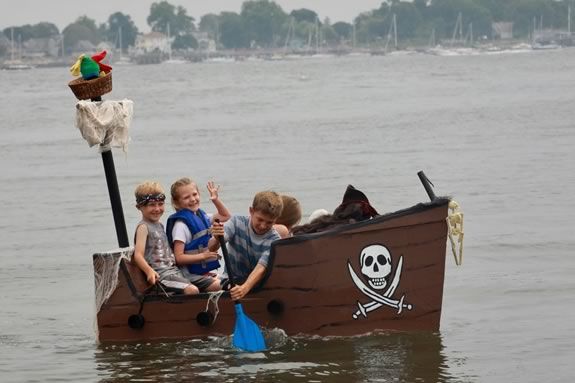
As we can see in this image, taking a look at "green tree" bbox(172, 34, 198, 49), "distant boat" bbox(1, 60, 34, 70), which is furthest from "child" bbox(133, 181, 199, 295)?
"green tree" bbox(172, 34, 198, 49)

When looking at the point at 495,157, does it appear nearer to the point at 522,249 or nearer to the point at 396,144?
the point at 396,144

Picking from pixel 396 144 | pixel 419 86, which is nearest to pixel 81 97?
pixel 396 144

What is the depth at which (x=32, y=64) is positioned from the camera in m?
176

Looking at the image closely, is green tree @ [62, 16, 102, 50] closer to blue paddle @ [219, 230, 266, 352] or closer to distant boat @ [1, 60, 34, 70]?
distant boat @ [1, 60, 34, 70]

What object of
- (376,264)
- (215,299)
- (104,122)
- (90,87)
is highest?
(90,87)

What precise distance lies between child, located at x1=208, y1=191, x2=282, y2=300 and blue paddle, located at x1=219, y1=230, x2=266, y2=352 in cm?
7

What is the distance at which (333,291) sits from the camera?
9703 millimetres

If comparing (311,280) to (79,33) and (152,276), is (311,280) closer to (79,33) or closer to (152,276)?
(152,276)

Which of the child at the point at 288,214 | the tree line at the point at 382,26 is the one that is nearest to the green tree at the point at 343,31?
the tree line at the point at 382,26

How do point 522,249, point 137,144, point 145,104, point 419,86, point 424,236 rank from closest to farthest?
point 424,236
point 522,249
point 137,144
point 145,104
point 419,86

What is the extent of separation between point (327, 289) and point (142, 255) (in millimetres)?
1194

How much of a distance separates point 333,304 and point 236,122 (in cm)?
3017

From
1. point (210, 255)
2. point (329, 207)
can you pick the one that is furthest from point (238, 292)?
point (329, 207)

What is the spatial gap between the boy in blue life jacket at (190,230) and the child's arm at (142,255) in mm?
205
